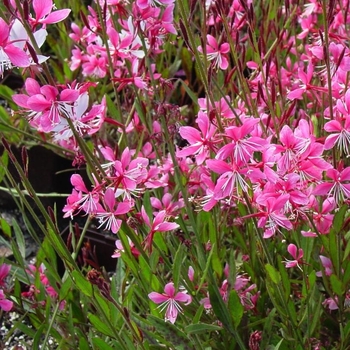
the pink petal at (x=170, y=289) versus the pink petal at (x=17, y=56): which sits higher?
the pink petal at (x=17, y=56)

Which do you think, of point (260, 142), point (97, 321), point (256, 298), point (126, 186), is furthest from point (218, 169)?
point (256, 298)

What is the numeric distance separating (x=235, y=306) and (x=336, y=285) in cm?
22

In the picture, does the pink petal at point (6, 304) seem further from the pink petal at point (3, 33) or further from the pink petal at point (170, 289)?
the pink petal at point (3, 33)

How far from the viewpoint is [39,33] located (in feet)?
3.20

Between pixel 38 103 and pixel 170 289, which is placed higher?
pixel 38 103

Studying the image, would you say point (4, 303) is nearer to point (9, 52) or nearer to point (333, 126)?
point (9, 52)

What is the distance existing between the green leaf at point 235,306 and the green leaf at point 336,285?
200mm

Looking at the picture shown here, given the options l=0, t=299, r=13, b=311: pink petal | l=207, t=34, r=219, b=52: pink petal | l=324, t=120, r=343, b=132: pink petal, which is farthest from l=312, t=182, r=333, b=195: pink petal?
l=0, t=299, r=13, b=311: pink petal

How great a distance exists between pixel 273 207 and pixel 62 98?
40cm

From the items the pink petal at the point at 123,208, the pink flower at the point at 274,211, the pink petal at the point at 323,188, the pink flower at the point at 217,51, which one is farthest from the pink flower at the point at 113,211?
the pink flower at the point at 217,51

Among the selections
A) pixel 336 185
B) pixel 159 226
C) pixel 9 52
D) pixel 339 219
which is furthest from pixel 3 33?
pixel 339 219

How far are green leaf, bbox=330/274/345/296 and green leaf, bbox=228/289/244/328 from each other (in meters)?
0.20

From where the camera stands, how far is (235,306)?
130 cm

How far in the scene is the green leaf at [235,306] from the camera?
1284mm
